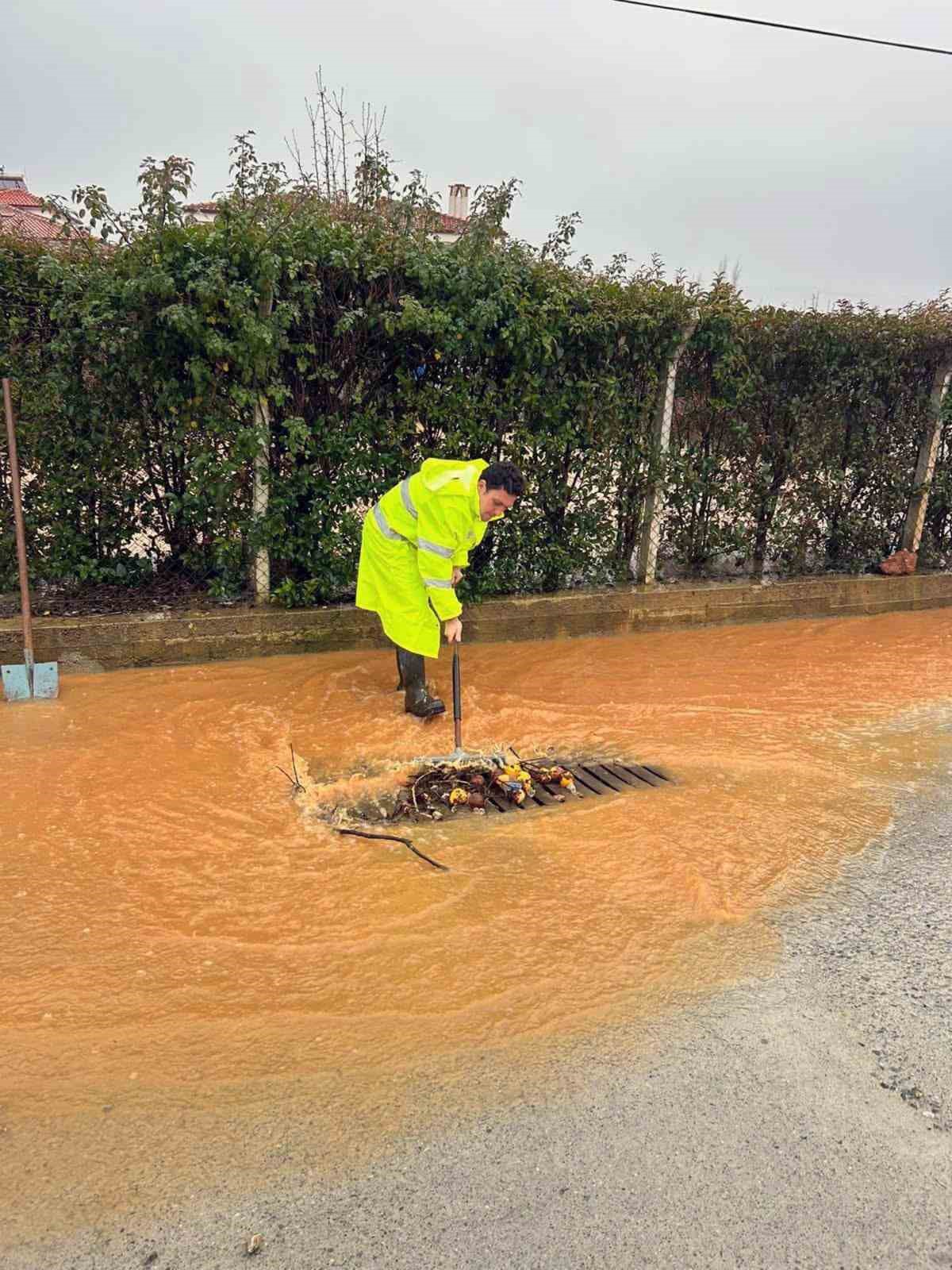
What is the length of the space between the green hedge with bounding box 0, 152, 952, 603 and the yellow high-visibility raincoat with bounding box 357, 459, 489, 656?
3.79 feet

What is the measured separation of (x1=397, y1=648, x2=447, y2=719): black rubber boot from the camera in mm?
5371

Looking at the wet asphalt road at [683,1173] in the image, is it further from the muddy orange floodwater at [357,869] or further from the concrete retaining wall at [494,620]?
the concrete retaining wall at [494,620]

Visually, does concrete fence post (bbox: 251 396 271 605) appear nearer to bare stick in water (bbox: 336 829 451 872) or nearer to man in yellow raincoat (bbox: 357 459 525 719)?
man in yellow raincoat (bbox: 357 459 525 719)

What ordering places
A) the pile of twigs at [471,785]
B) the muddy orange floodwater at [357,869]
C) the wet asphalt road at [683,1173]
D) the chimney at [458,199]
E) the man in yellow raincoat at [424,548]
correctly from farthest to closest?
the chimney at [458,199], the man in yellow raincoat at [424,548], the pile of twigs at [471,785], the muddy orange floodwater at [357,869], the wet asphalt road at [683,1173]

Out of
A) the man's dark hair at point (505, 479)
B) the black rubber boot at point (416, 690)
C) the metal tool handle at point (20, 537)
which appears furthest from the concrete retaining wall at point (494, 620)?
the man's dark hair at point (505, 479)

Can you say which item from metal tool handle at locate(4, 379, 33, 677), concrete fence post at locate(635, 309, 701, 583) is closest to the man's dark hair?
metal tool handle at locate(4, 379, 33, 677)

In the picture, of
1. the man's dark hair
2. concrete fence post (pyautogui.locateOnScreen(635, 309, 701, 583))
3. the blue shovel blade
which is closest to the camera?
the man's dark hair

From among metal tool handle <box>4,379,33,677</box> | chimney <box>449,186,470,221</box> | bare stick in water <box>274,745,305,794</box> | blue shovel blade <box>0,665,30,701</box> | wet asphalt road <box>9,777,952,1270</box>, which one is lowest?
wet asphalt road <box>9,777,952,1270</box>

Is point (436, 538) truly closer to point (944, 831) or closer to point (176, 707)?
point (176, 707)

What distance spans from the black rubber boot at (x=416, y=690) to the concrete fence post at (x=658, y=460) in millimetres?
3107

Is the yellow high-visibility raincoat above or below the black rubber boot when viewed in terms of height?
above

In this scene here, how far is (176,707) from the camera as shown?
5.36 m

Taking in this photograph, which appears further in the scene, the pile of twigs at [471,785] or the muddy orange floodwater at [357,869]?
the pile of twigs at [471,785]

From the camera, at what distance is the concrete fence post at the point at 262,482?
19.2 ft
